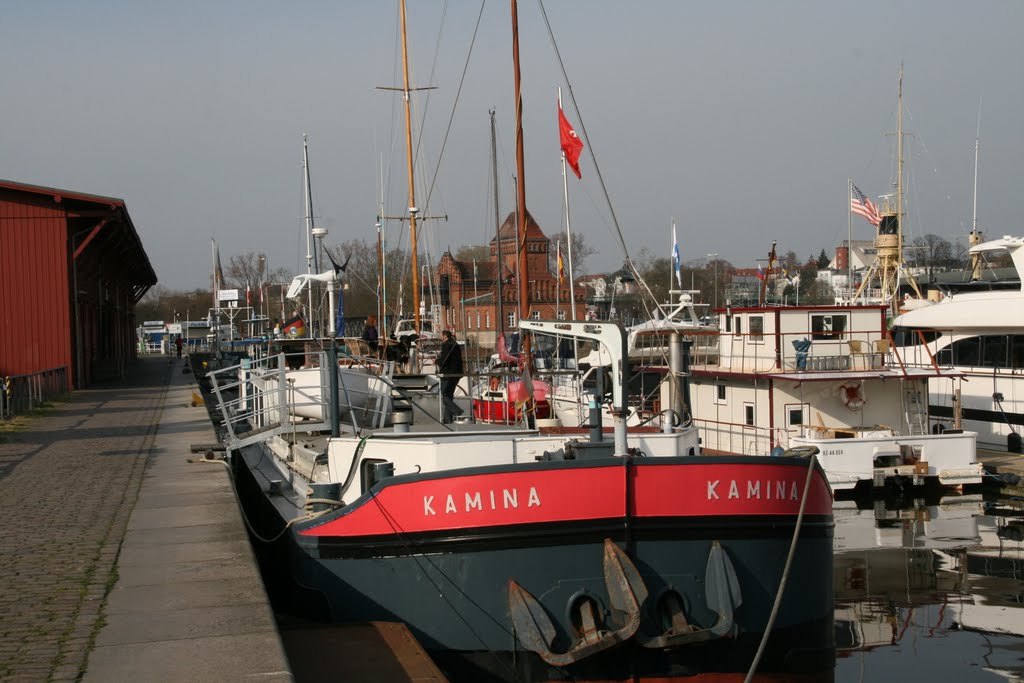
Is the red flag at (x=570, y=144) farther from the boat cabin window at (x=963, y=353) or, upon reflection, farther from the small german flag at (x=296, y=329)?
the boat cabin window at (x=963, y=353)

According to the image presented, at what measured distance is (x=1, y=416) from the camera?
2402 cm

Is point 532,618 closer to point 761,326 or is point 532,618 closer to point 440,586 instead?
point 440,586

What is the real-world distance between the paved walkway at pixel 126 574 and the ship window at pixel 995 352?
2413 cm

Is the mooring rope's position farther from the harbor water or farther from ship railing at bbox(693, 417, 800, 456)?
ship railing at bbox(693, 417, 800, 456)

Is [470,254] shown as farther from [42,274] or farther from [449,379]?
[449,379]

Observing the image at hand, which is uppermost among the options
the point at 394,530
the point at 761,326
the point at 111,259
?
the point at 111,259

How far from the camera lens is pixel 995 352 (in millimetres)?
31062

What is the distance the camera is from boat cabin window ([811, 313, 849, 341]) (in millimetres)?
26125

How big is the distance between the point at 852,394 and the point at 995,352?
8.34 meters

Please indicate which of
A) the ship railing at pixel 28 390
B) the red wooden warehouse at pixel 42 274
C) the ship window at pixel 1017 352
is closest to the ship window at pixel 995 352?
the ship window at pixel 1017 352

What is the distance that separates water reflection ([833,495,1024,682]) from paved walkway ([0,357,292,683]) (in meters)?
7.42

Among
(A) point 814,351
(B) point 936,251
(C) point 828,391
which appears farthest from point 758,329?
(B) point 936,251

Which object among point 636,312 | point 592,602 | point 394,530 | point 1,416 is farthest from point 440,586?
point 636,312

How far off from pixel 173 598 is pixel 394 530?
2.15 metres
